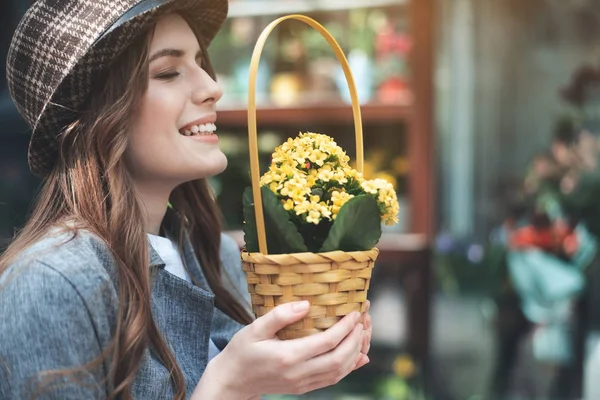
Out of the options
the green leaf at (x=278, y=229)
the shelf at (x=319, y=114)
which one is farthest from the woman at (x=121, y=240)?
the shelf at (x=319, y=114)

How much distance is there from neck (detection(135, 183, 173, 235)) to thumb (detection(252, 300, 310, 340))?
1.30ft

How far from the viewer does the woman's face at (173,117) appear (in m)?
1.50

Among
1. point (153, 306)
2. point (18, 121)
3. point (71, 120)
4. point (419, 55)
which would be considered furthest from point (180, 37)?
point (419, 55)

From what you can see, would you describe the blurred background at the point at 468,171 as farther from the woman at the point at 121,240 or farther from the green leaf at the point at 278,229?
the green leaf at the point at 278,229

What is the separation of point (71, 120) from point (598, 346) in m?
2.94

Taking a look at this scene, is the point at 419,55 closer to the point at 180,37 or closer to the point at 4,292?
the point at 180,37

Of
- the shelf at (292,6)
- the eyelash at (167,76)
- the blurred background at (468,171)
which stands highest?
the shelf at (292,6)

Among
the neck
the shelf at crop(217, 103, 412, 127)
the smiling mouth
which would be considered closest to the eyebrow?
the smiling mouth

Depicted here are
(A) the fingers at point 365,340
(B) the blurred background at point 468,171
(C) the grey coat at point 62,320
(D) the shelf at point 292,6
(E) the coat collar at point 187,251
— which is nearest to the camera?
(C) the grey coat at point 62,320

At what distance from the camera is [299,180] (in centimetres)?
135

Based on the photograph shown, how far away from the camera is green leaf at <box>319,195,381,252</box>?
4.24 feet

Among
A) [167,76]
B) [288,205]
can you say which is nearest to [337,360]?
[288,205]

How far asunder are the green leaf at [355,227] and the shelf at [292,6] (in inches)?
107

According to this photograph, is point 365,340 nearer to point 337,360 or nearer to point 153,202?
point 337,360
